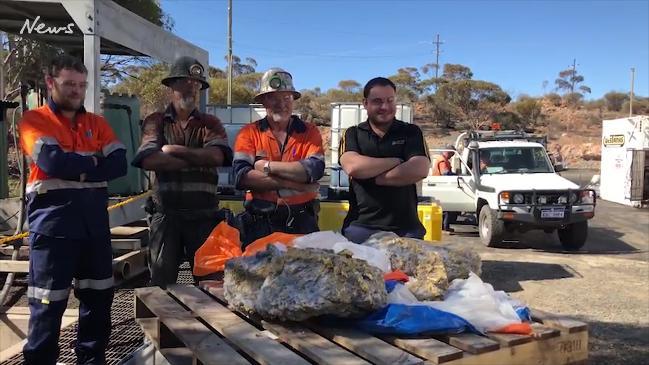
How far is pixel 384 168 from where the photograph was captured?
328 centimetres

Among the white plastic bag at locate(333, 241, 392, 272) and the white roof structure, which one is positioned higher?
the white roof structure

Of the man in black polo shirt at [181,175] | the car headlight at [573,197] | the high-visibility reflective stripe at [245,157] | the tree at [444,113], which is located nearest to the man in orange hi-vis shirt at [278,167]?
the high-visibility reflective stripe at [245,157]

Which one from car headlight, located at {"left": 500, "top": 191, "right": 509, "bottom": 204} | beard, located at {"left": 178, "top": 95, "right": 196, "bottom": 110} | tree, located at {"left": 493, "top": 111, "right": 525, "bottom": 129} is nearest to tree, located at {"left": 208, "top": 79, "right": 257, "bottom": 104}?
tree, located at {"left": 493, "top": 111, "right": 525, "bottom": 129}

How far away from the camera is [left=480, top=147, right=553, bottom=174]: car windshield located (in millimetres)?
10457

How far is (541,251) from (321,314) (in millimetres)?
8736

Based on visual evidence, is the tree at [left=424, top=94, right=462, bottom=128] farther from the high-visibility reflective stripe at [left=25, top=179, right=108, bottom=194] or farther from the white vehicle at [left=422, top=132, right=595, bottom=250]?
the high-visibility reflective stripe at [left=25, top=179, right=108, bottom=194]

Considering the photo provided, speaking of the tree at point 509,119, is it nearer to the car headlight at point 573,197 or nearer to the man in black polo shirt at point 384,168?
the car headlight at point 573,197

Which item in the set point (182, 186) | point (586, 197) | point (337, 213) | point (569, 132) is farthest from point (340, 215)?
point (569, 132)

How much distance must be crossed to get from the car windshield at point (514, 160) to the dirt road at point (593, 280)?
4.66 ft

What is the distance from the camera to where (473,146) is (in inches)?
413

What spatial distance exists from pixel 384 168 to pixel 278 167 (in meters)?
0.64

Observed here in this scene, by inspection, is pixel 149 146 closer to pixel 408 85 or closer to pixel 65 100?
pixel 65 100

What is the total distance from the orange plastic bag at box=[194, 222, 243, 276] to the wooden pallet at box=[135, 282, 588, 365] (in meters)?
0.49

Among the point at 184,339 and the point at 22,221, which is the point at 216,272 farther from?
the point at 22,221
